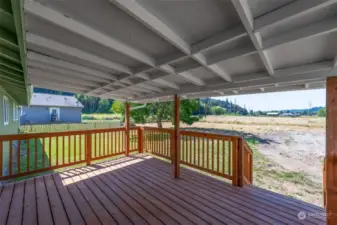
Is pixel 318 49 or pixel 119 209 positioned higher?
pixel 318 49

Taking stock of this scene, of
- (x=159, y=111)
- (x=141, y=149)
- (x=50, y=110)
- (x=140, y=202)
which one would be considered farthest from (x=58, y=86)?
(x=50, y=110)

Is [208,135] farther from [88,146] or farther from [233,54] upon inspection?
[88,146]

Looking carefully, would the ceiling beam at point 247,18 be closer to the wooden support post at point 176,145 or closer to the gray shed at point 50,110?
the wooden support post at point 176,145

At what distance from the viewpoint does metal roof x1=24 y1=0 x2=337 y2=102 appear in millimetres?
1127

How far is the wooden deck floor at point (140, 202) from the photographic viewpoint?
2.37 m

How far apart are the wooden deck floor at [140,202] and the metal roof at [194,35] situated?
6.14ft

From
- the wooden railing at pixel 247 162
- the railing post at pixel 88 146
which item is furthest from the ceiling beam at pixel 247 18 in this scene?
the railing post at pixel 88 146

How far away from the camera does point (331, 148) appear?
161 centimetres

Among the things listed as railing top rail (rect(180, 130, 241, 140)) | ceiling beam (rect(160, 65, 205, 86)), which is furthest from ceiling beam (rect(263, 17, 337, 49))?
railing top rail (rect(180, 130, 241, 140))

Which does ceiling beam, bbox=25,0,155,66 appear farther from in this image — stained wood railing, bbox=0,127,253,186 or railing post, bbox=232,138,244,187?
railing post, bbox=232,138,244,187

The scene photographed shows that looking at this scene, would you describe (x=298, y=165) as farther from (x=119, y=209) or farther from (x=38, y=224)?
(x=38, y=224)

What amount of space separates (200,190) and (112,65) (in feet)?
8.62

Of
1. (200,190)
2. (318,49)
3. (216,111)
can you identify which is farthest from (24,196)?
(216,111)

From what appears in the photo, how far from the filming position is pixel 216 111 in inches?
1715
